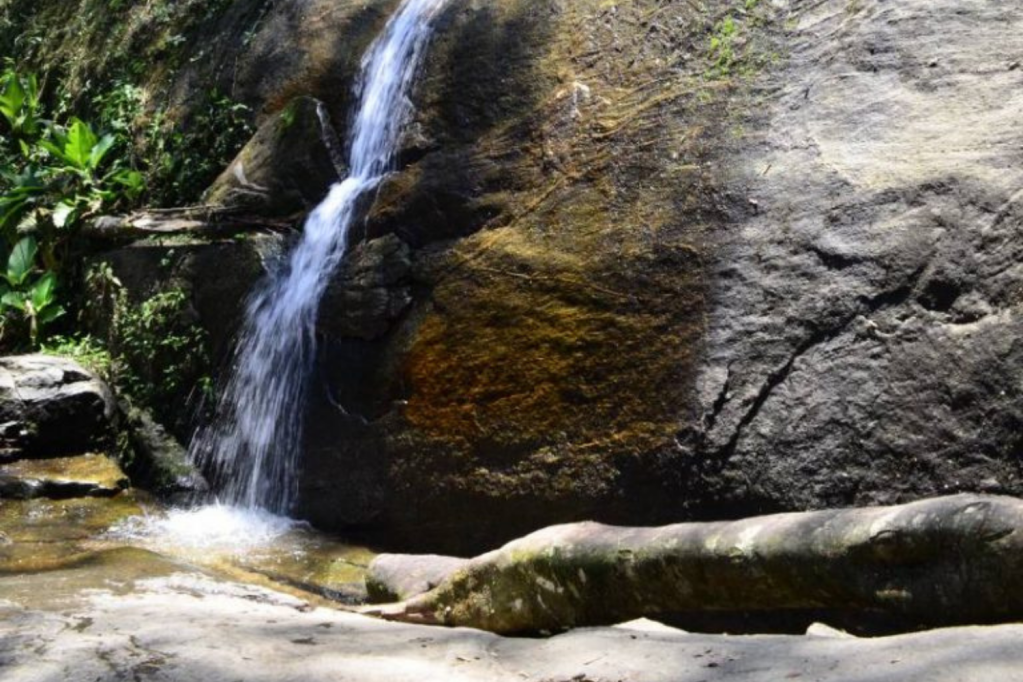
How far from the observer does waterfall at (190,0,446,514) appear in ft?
22.8

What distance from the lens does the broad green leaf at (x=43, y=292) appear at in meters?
8.85

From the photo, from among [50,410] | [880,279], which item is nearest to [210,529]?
[50,410]

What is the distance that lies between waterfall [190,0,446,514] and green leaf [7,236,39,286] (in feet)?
7.76

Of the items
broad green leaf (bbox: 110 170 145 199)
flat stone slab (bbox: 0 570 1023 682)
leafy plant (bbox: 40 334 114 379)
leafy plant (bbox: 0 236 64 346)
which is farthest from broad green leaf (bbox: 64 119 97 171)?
flat stone slab (bbox: 0 570 1023 682)

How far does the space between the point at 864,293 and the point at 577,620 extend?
1.81 m

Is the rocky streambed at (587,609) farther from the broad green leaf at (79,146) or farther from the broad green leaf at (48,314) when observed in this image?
the broad green leaf at (79,146)

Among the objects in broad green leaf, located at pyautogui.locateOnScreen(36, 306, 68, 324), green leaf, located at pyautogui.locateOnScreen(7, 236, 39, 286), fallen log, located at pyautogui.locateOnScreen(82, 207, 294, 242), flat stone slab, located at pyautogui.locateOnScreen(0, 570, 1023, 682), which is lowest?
flat stone slab, located at pyautogui.locateOnScreen(0, 570, 1023, 682)

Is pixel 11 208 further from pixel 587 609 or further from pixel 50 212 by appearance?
pixel 587 609

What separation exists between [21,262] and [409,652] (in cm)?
629

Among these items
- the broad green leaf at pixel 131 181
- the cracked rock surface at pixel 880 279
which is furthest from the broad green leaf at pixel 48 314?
the cracked rock surface at pixel 880 279

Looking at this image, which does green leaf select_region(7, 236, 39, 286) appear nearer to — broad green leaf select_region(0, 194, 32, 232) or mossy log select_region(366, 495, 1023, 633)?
broad green leaf select_region(0, 194, 32, 232)

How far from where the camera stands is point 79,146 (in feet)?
30.1

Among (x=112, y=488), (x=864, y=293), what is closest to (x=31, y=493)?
(x=112, y=488)

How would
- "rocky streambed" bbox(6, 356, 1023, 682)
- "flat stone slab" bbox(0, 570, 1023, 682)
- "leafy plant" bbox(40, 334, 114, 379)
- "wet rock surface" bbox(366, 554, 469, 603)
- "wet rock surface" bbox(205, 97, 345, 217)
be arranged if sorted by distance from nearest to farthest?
"flat stone slab" bbox(0, 570, 1023, 682) < "rocky streambed" bbox(6, 356, 1023, 682) < "wet rock surface" bbox(366, 554, 469, 603) < "wet rock surface" bbox(205, 97, 345, 217) < "leafy plant" bbox(40, 334, 114, 379)
